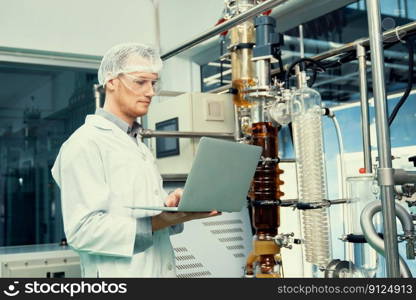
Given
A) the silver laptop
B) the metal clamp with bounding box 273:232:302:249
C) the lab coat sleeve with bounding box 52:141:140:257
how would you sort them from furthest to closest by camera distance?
1. the metal clamp with bounding box 273:232:302:249
2. the lab coat sleeve with bounding box 52:141:140:257
3. the silver laptop

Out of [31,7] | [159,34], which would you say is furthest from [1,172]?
[159,34]

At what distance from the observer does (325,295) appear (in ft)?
4.02

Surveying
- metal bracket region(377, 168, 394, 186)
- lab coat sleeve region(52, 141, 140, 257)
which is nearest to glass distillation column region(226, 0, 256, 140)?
lab coat sleeve region(52, 141, 140, 257)

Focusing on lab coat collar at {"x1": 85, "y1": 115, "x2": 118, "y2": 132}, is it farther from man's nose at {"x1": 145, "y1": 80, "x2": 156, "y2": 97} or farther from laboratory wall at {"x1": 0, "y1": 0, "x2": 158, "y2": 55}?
laboratory wall at {"x1": 0, "y1": 0, "x2": 158, "y2": 55}

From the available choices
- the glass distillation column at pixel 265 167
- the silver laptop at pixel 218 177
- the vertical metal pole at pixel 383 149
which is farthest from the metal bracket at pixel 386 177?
the glass distillation column at pixel 265 167

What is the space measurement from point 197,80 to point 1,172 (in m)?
1.33

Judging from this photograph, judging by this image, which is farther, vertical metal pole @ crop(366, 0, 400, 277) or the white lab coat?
the white lab coat

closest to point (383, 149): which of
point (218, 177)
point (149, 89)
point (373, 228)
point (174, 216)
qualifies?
point (373, 228)

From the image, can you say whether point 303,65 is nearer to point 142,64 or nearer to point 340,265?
point 142,64

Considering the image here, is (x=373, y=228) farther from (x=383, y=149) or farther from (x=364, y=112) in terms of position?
(x=364, y=112)

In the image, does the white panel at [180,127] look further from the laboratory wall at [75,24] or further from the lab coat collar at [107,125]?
the laboratory wall at [75,24]

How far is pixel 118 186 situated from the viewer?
1457 mm

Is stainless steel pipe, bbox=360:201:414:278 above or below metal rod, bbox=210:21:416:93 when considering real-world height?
below

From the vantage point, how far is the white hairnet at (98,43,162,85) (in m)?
1.58
